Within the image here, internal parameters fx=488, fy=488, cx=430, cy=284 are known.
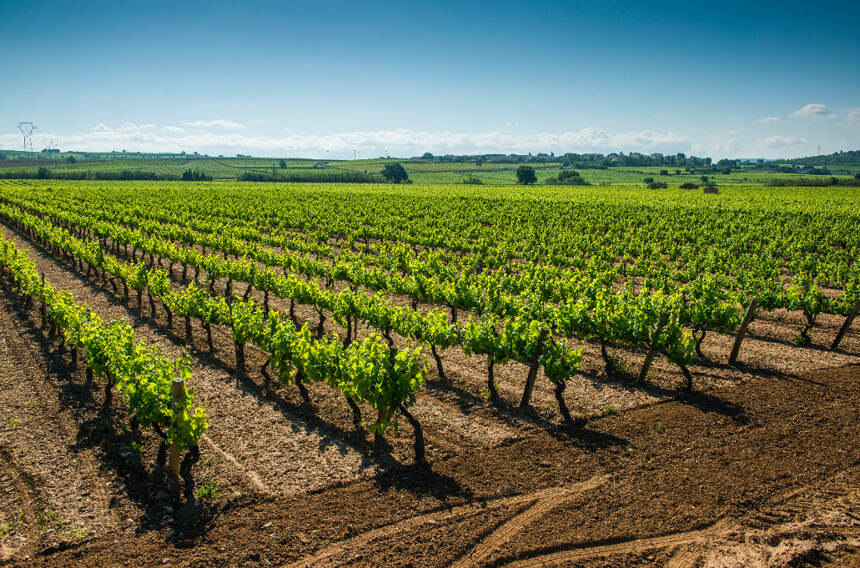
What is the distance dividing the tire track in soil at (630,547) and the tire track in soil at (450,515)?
0.72 m

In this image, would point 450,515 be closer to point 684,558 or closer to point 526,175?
point 684,558

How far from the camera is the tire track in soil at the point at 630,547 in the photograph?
675 cm

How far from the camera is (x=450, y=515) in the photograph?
7641mm

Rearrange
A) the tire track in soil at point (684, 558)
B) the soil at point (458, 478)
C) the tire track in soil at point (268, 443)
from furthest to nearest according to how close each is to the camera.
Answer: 1. the tire track in soil at point (268, 443)
2. the soil at point (458, 478)
3. the tire track in soil at point (684, 558)

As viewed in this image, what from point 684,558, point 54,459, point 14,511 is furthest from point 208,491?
point 684,558

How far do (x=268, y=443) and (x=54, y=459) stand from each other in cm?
370

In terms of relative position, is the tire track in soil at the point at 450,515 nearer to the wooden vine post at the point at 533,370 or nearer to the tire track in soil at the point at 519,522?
the tire track in soil at the point at 519,522

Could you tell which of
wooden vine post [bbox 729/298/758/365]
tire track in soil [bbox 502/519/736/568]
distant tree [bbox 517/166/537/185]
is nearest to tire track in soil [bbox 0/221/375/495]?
tire track in soil [bbox 502/519/736/568]

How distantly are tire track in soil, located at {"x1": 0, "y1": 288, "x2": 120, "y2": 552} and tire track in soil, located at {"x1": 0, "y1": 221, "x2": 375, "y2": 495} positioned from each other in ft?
6.31

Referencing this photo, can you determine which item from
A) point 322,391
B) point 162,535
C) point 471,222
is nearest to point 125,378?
point 162,535

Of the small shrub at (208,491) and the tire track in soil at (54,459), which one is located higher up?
the tire track in soil at (54,459)

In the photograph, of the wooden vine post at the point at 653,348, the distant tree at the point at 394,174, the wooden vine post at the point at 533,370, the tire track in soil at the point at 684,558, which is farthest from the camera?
the distant tree at the point at 394,174

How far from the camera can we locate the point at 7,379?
39.0 feet

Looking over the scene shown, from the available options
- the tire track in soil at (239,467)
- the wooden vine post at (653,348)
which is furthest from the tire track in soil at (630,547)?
the wooden vine post at (653,348)
